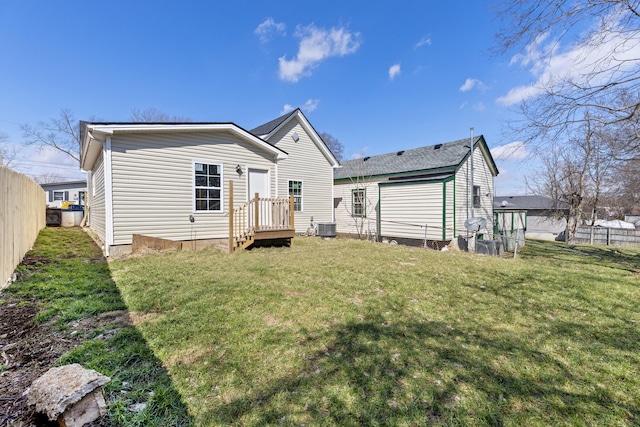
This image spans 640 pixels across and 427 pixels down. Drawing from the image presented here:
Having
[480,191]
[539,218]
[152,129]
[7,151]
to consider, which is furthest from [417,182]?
[7,151]

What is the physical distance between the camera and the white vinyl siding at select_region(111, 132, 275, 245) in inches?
291

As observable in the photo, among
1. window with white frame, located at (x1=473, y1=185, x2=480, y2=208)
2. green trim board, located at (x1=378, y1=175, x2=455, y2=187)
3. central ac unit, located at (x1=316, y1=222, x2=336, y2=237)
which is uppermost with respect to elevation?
green trim board, located at (x1=378, y1=175, x2=455, y2=187)

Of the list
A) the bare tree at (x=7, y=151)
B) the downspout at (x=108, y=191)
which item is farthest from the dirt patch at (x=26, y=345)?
the bare tree at (x=7, y=151)

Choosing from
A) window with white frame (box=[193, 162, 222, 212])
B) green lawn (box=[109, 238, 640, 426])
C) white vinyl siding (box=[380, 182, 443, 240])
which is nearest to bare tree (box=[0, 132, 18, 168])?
window with white frame (box=[193, 162, 222, 212])

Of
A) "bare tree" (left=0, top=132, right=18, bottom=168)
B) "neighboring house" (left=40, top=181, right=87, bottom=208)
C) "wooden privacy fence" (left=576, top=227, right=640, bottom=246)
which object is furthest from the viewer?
"bare tree" (left=0, top=132, right=18, bottom=168)

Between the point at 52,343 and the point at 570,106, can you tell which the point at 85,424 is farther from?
the point at 570,106

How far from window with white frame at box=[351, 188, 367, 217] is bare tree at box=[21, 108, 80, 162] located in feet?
105

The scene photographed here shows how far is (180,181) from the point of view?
8273 millimetres

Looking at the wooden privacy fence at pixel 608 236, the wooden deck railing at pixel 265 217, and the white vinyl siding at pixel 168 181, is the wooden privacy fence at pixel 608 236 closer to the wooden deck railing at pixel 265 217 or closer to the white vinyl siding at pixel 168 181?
the wooden deck railing at pixel 265 217

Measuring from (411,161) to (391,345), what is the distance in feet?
41.9

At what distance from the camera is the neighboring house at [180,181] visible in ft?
24.0

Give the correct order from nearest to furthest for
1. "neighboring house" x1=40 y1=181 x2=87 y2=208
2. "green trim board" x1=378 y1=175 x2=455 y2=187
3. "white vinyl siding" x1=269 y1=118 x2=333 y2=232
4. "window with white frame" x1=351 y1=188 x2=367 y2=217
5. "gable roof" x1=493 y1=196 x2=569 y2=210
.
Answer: "green trim board" x1=378 y1=175 x2=455 y2=187 → "white vinyl siding" x1=269 y1=118 x2=333 y2=232 → "window with white frame" x1=351 y1=188 x2=367 y2=217 → "neighboring house" x1=40 y1=181 x2=87 y2=208 → "gable roof" x1=493 y1=196 x2=569 y2=210

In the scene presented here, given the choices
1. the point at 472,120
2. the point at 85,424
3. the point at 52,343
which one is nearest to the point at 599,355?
the point at 85,424

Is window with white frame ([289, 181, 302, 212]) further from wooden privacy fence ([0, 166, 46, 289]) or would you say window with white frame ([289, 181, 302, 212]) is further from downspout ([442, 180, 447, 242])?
wooden privacy fence ([0, 166, 46, 289])
